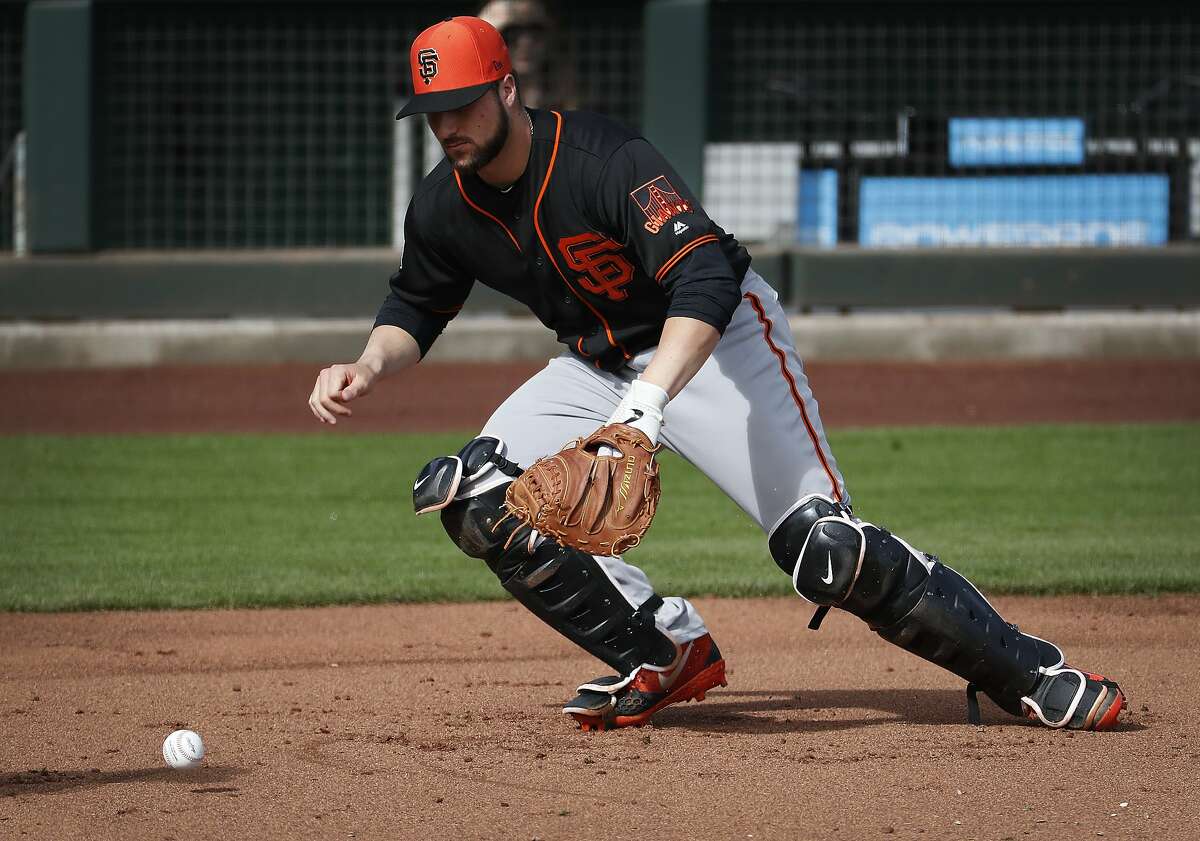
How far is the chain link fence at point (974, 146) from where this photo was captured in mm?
13344

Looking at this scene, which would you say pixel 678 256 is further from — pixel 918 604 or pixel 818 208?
pixel 818 208

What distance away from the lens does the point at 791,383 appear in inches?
154

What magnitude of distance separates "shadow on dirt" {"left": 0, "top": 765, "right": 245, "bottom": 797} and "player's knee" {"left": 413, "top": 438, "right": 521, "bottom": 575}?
29.1 inches

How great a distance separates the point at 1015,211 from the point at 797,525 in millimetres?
10310

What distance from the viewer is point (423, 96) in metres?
3.59

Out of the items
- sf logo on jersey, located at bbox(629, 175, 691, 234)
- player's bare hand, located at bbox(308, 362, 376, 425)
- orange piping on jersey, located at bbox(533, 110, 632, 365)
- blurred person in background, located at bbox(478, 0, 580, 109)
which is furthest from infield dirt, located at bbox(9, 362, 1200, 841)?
blurred person in background, located at bbox(478, 0, 580, 109)

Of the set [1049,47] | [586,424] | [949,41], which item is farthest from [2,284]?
[586,424]

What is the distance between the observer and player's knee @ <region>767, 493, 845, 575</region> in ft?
12.1

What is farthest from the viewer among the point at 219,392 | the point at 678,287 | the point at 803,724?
the point at 219,392

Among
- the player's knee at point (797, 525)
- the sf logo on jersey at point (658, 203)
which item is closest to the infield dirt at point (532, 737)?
the player's knee at point (797, 525)

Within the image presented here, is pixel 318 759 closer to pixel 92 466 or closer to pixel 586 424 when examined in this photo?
pixel 586 424

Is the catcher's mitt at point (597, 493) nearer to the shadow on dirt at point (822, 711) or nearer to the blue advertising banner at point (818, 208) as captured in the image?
the shadow on dirt at point (822, 711)

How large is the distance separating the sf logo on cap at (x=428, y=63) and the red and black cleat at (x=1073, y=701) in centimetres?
203

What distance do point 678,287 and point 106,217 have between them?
11.1m
